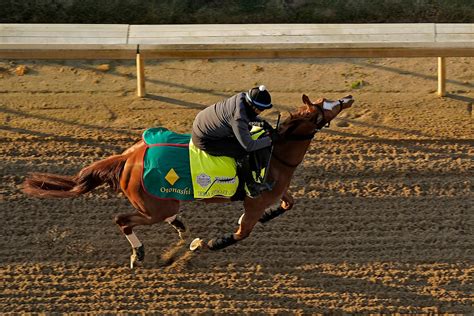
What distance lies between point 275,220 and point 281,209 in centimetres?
36

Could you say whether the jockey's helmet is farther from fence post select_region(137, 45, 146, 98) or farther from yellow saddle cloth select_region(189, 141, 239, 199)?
fence post select_region(137, 45, 146, 98)

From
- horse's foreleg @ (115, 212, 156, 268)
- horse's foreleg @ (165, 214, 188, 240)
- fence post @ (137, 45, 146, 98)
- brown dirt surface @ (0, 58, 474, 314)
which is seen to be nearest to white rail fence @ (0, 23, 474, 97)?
fence post @ (137, 45, 146, 98)

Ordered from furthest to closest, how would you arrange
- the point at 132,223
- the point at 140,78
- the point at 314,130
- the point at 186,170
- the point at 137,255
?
1. the point at 140,78
2. the point at 137,255
3. the point at 132,223
4. the point at 186,170
5. the point at 314,130

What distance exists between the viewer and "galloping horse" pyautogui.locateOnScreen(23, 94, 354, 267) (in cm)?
816

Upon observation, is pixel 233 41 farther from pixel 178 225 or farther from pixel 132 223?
pixel 132 223

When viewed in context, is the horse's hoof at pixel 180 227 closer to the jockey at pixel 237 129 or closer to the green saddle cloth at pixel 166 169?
the green saddle cloth at pixel 166 169

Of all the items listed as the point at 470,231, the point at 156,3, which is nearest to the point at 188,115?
the point at 156,3

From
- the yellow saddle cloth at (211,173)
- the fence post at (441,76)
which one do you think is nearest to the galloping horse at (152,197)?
the yellow saddle cloth at (211,173)

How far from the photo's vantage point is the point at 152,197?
838 centimetres

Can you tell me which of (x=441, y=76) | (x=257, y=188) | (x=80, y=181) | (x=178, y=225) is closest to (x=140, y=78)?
(x=178, y=225)

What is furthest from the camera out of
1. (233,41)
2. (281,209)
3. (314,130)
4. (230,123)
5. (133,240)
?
(233,41)

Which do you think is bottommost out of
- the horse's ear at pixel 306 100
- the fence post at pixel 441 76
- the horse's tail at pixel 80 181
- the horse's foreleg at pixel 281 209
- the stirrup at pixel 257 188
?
the horse's foreleg at pixel 281 209

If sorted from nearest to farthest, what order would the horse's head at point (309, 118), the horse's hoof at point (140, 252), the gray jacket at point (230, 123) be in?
the gray jacket at point (230, 123)
the horse's head at point (309, 118)
the horse's hoof at point (140, 252)

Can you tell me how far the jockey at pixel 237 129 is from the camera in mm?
7855
